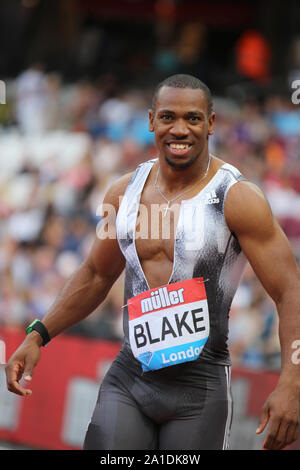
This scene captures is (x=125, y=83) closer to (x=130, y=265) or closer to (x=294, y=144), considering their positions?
(x=294, y=144)

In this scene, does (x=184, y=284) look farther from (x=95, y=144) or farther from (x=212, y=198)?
(x=95, y=144)

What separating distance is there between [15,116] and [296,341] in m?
11.5

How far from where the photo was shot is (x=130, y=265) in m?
→ 4.18

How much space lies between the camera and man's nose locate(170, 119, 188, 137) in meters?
3.98

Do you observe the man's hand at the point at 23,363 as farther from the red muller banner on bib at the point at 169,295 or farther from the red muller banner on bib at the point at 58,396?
the red muller banner on bib at the point at 58,396

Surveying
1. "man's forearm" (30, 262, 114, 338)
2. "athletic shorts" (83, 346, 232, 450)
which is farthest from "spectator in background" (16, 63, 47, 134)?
"athletic shorts" (83, 346, 232, 450)

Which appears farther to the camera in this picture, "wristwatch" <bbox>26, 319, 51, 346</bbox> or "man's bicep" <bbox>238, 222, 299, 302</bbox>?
"wristwatch" <bbox>26, 319, 51, 346</bbox>

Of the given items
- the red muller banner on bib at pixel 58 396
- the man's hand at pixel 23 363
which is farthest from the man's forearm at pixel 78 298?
the red muller banner on bib at pixel 58 396

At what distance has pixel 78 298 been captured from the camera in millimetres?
4520

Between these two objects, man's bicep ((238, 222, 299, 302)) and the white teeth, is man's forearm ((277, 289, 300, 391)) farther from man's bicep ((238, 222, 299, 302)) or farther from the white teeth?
the white teeth

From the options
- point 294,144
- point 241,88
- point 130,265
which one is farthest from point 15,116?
point 130,265

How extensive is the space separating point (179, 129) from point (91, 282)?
1039 mm

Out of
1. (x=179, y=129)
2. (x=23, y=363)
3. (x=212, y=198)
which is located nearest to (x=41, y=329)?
(x=23, y=363)
